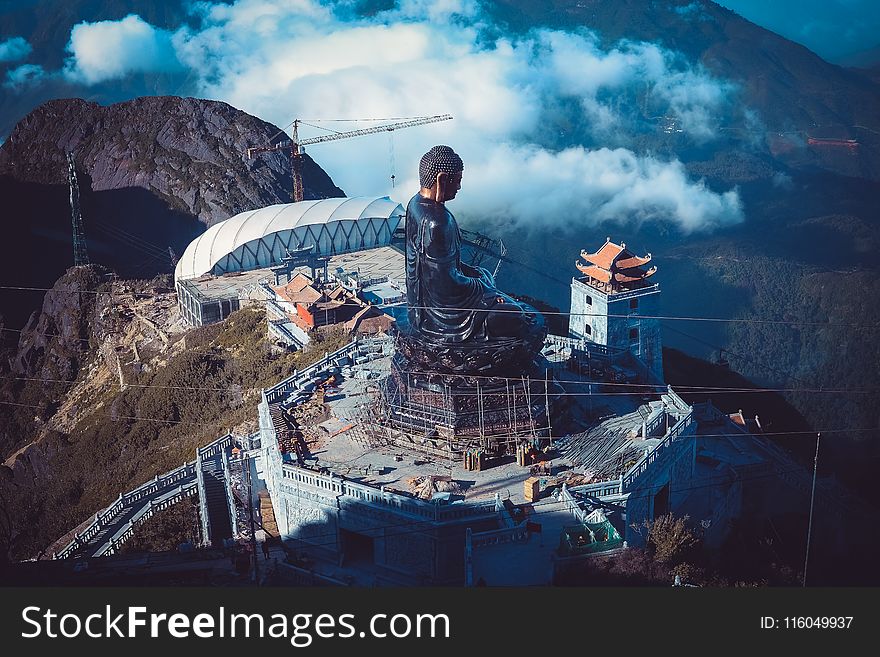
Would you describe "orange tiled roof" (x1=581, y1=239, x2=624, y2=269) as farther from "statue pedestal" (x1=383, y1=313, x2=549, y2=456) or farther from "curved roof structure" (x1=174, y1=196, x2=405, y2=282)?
"curved roof structure" (x1=174, y1=196, x2=405, y2=282)

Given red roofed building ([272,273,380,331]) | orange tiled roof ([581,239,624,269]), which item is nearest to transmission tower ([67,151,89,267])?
red roofed building ([272,273,380,331])

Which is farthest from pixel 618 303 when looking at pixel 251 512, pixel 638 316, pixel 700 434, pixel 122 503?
pixel 122 503

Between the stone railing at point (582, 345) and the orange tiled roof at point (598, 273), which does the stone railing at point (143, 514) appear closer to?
the stone railing at point (582, 345)

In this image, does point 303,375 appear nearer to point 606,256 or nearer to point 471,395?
point 471,395

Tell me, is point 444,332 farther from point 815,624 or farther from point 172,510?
point 815,624

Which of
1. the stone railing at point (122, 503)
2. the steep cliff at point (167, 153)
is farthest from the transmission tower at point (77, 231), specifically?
the stone railing at point (122, 503)

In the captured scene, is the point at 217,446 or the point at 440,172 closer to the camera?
the point at 440,172
